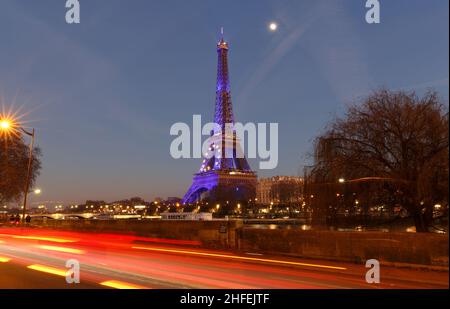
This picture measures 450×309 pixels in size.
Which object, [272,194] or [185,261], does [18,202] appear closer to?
[185,261]

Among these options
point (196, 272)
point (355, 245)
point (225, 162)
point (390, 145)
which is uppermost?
point (225, 162)

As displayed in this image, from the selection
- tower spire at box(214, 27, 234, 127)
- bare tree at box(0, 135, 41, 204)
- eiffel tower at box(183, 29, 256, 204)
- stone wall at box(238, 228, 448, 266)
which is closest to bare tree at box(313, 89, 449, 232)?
stone wall at box(238, 228, 448, 266)

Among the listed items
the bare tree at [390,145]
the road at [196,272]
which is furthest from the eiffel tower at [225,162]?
the road at [196,272]

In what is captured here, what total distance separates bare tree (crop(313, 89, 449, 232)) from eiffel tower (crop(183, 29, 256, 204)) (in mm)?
112165

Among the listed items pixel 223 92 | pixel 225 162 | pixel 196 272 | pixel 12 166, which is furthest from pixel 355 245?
pixel 223 92

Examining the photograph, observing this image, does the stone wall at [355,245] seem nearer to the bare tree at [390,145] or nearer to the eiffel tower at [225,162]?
the bare tree at [390,145]

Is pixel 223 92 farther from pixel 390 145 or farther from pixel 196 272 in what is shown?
pixel 196 272

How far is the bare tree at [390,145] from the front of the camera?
21891 mm

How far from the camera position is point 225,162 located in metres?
143

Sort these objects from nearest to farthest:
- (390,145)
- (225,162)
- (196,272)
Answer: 1. (196,272)
2. (390,145)
3. (225,162)

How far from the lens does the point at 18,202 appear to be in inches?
2844

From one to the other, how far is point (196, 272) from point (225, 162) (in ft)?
420

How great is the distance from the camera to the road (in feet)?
41.1
